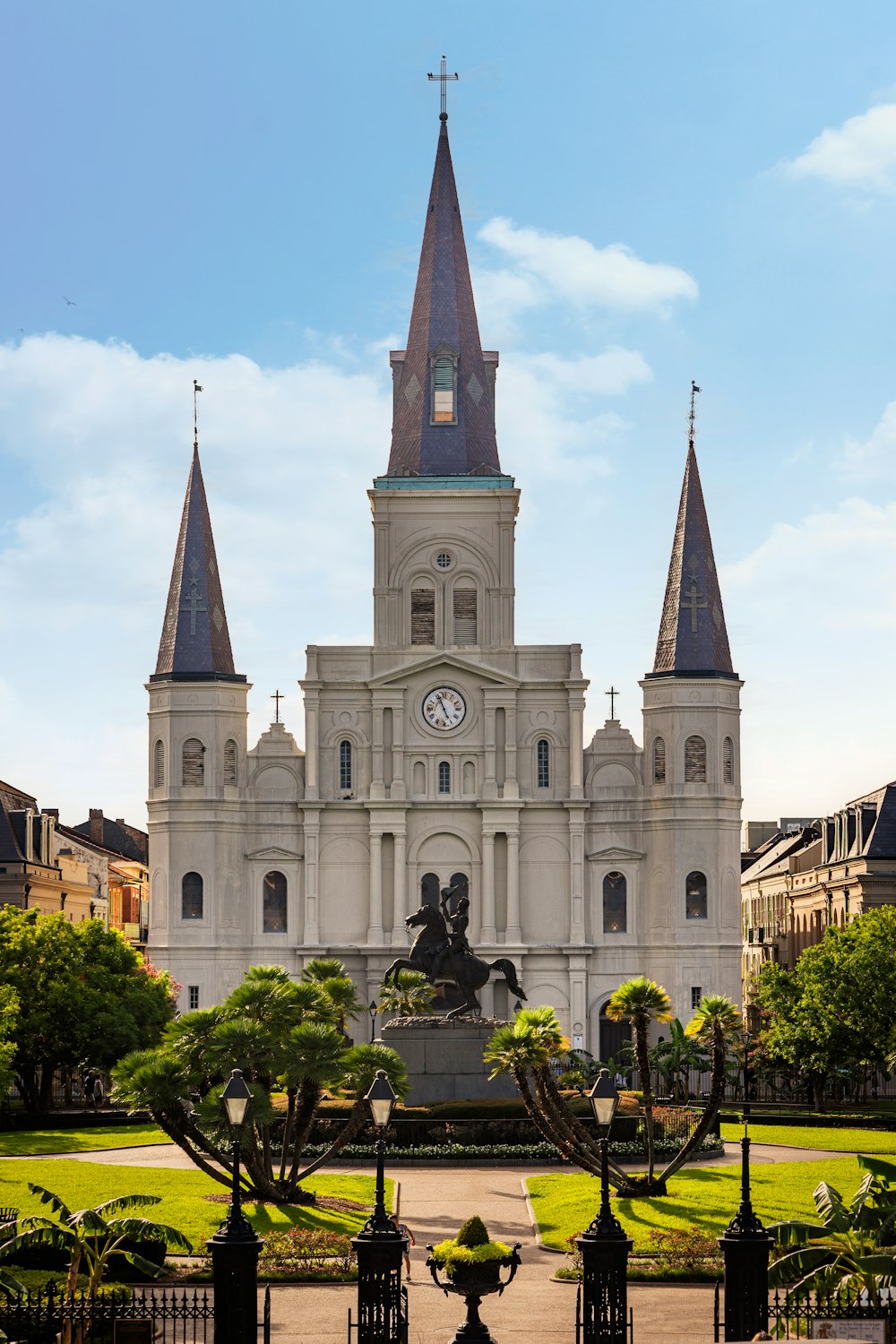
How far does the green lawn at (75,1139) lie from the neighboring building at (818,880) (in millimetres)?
34627

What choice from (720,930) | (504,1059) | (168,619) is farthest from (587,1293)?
(168,619)

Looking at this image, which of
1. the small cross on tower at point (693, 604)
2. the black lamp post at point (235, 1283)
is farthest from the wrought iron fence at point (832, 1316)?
the small cross on tower at point (693, 604)

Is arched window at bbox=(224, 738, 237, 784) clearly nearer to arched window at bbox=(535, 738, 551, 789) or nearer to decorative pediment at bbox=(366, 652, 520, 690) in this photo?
decorative pediment at bbox=(366, 652, 520, 690)

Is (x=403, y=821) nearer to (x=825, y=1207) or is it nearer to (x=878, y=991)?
(x=878, y=991)

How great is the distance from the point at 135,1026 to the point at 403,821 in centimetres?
2438

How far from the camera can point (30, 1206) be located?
3997 centimetres

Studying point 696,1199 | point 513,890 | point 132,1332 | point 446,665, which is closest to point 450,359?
point 446,665

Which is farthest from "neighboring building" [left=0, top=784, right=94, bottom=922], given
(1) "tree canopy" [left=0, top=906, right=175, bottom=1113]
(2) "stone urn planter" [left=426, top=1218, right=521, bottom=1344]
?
(2) "stone urn planter" [left=426, top=1218, right=521, bottom=1344]

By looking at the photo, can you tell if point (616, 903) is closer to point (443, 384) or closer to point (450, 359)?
point (443, 384)

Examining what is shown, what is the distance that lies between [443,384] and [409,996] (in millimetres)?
44920

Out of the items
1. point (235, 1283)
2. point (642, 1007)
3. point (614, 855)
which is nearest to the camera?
point (235, 1283)

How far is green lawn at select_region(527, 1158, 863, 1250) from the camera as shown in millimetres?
39031

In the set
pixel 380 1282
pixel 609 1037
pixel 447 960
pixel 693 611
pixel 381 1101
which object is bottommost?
pixel 380 1282

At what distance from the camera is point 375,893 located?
9225 centimetres
